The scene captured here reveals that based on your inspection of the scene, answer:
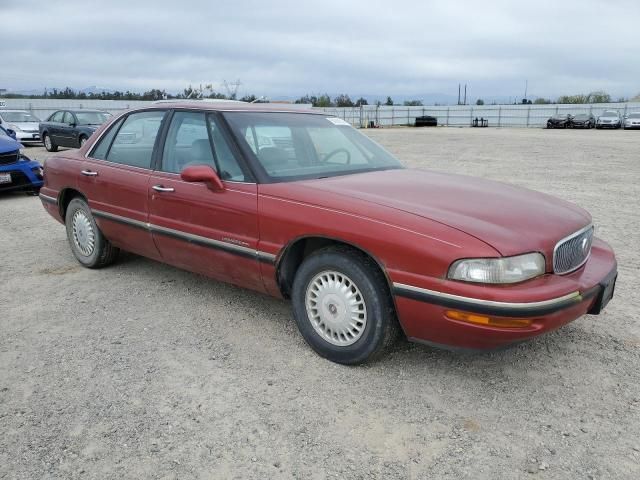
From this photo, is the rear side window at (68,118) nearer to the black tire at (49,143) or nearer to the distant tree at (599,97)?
the black tire at (49,143)

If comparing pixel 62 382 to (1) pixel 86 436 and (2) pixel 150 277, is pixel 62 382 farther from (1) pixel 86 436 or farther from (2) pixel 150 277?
(2) pixel 150 277

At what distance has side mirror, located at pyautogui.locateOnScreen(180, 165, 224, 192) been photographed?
3.47 meters

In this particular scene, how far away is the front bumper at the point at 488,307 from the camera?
2631 millimetres

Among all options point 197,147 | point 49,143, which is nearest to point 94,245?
point 197,147

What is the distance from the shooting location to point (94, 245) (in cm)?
495

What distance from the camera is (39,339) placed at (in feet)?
11.9

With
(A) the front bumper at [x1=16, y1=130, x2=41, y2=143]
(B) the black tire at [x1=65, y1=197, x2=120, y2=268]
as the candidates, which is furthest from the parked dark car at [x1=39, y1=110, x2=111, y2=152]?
(B) the black tire at [x1=65, y1=197, x2=120, y2=268]

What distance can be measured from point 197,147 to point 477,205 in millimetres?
1985

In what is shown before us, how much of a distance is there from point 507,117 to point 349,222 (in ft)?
161

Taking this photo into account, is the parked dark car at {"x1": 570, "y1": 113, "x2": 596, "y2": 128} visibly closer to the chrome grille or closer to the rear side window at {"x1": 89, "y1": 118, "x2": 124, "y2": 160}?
the chrome grille

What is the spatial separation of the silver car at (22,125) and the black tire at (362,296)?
19.3 metres

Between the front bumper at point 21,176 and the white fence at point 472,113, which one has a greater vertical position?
the white fence at point 472,113

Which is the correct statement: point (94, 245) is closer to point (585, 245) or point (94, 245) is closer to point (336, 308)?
point (336, 308)

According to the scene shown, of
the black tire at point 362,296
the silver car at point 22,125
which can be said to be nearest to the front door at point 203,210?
the black tire at point 362,296
